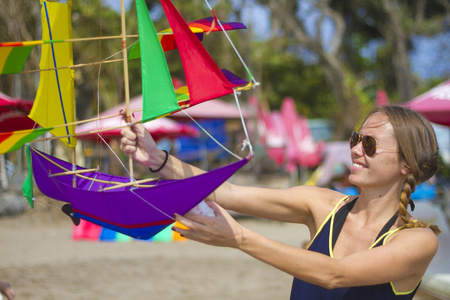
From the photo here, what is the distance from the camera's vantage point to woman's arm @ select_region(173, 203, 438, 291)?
151 cm

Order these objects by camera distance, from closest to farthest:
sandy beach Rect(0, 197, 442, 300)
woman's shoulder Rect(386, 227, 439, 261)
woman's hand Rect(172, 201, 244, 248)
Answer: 1. woman's hand Rect(172, 201, 244, 248)
2. woman's shoulder Rect(386, 227, 439, 261)
3. sandy beach Rect(0, 197, 442, 300)

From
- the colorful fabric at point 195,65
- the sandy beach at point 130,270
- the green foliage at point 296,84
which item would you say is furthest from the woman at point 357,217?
the green foliage at point 296,84

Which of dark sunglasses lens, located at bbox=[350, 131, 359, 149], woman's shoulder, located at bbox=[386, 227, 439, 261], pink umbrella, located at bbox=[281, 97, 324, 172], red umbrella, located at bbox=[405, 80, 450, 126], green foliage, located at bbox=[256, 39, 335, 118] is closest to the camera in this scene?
woman's shoulder, located at bbox=[386, 227, 439, 261]

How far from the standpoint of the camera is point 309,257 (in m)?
1.55

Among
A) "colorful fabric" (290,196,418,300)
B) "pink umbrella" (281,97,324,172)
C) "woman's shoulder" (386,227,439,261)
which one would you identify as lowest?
"pink umbrella" (281,97,324,172)

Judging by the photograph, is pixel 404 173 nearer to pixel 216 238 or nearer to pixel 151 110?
pixel 216 238

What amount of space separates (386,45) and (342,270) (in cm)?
3060

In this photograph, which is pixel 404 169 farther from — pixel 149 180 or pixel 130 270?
pixel 130 270

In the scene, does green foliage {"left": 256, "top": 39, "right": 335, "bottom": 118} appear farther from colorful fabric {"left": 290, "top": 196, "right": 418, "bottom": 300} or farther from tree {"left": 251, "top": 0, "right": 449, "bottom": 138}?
colorful fabric {"left": 290, "top": 196, "right": 418, "bottom": 300}

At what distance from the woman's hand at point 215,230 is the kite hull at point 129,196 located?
6 centimetres

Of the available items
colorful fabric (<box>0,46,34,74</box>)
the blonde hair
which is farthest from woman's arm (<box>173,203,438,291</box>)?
colorful fabric (<box>0,46,34,74</box>)

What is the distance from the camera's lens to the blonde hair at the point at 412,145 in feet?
5.82

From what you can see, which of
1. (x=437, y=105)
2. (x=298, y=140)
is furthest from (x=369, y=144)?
(x=298, y=140)

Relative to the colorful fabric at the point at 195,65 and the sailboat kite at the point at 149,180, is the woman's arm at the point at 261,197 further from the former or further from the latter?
the colorful fabric at the point at 195,65
